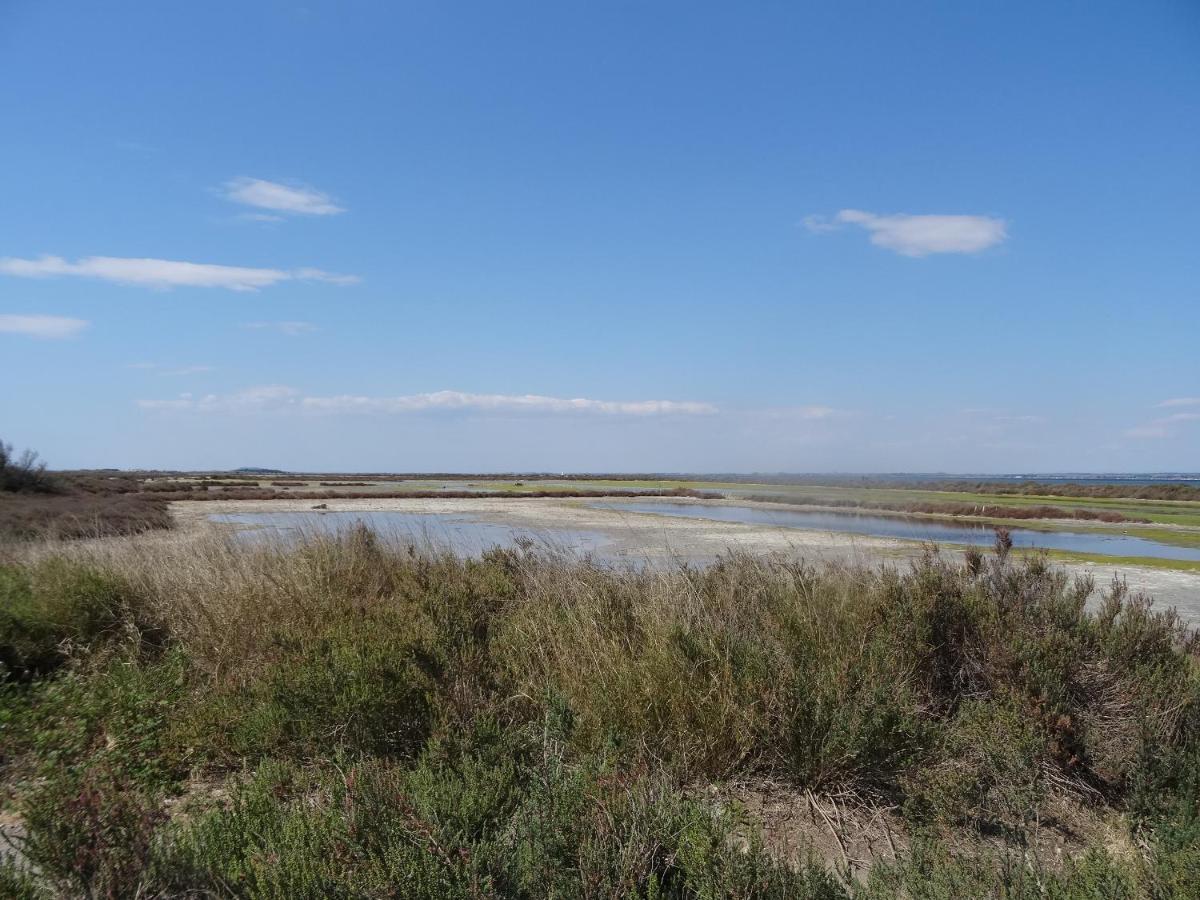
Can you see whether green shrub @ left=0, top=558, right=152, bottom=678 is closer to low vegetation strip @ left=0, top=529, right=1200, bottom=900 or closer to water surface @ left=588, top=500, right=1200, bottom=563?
low vegetation strip @ left=0, top=529, right=1200, bottom=900

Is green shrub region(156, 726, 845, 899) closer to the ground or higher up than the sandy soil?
higher up

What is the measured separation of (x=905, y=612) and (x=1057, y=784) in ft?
5.36

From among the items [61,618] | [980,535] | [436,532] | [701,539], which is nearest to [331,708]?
[61,618]

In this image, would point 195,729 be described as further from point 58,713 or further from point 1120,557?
point 1120,557

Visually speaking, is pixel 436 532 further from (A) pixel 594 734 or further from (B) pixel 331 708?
(A) pixel 594 734

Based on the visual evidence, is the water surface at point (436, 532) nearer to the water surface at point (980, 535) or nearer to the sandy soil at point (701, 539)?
the sandy soil at point (701, 539)

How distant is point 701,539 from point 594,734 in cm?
1959

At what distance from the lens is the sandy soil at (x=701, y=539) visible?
498 inches

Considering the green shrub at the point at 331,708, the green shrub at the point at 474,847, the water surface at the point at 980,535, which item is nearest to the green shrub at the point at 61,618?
the green shrub at the point at 331,708

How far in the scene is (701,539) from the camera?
2388cm

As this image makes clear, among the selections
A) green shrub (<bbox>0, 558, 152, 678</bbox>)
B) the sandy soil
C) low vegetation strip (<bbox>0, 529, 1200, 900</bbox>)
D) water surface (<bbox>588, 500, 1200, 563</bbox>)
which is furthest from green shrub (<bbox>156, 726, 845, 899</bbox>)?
water surface (<bbox>588, 500, 1200, 563</bbox>)

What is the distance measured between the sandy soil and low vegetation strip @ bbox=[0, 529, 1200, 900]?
2263 mm

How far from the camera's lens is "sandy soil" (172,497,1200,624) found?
41.5 feet

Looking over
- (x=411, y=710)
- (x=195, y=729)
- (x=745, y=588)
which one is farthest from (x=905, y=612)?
(x=195, y=729)
